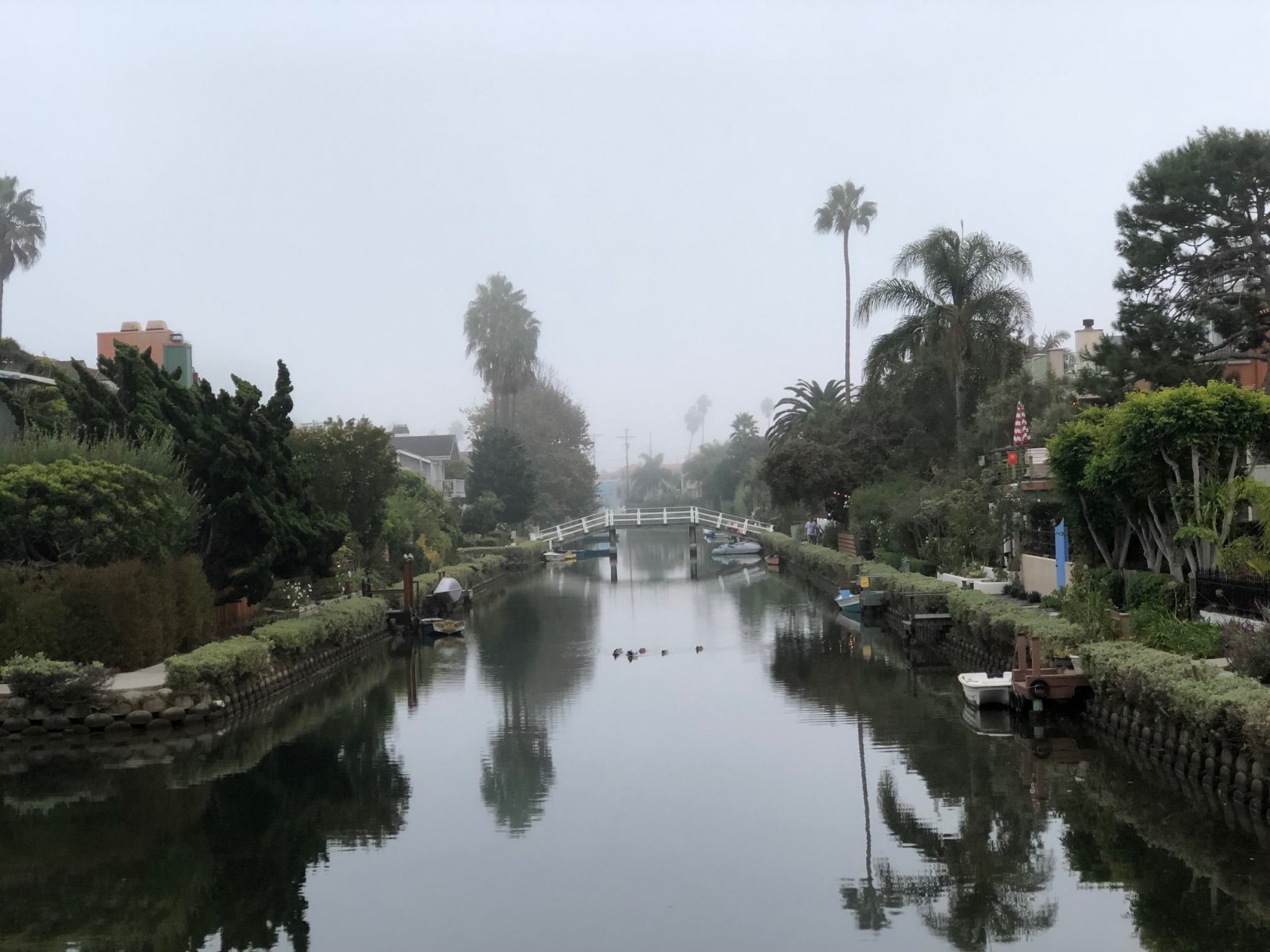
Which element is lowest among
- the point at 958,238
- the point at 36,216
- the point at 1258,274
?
the point at 1258,274

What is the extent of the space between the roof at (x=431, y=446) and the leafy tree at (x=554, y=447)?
3.01m

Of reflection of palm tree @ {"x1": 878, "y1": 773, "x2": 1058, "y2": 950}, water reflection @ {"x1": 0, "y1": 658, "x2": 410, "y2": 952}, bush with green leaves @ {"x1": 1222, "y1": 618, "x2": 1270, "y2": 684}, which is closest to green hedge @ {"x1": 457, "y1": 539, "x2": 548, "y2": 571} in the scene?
water reflection @ {"x1": 0, "y1": 658, "x2": 410, "y2": 952}

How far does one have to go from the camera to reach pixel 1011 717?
78.2 ft

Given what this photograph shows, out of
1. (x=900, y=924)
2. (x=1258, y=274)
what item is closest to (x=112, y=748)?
(x=900, y=924)

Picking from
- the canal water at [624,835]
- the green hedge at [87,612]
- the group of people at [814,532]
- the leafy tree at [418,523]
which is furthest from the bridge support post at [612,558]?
the green hedge at [87,612]

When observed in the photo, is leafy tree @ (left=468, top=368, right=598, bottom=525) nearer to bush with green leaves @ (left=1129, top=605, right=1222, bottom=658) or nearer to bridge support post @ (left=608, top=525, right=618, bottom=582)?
bridge support post @ (left=608, top=525, right=618, bottom=582)

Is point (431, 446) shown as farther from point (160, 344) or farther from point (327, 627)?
point (327, 627)

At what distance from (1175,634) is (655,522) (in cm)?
6380

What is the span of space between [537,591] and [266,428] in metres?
30.7

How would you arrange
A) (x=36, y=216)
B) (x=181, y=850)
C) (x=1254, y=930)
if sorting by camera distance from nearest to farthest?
(x=1254, y=930)
(x=181, y=850)
(x=36, y=216)

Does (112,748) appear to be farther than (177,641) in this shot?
No

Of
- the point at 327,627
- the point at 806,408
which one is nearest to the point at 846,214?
the point at 806,408

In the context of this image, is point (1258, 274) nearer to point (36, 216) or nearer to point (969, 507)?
point (969, 507)

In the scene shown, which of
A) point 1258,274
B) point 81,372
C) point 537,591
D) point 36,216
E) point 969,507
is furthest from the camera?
point 36,216
